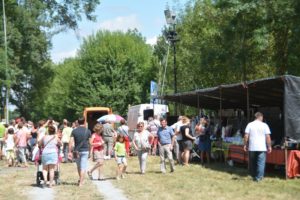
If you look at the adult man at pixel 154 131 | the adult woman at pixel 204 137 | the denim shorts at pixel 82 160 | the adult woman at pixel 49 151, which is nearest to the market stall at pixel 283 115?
the adult woman at pixel 204 137

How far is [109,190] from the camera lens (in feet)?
47.6

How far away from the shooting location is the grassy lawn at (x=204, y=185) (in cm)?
1306

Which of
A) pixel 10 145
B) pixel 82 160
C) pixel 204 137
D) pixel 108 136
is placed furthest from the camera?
pixel 108 136

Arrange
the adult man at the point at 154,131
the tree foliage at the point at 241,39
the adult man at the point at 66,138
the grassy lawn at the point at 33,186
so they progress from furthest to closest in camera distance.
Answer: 1. the adult man at the point at 154,131
2. the tree foliage at the point at 241,39
3. the adult man at the point at 66,138
4. the grassy lawn at the point at 33,186

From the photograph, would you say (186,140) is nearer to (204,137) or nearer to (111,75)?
(204,137)

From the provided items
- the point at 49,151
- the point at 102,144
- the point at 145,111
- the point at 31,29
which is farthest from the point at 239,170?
the point at 31,29

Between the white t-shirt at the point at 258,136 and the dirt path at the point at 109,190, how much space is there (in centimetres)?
380

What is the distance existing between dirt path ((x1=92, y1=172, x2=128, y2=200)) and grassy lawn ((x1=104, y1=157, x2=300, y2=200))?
18cm

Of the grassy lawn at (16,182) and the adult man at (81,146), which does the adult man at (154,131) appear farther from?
the adult man at (81,146)

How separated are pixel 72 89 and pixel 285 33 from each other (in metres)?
42.3

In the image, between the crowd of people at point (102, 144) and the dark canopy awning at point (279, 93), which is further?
the dark canopy awning at point (279, 93)

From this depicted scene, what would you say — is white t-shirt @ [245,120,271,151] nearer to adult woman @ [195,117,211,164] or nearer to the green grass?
the green grass

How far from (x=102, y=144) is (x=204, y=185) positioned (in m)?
3.49

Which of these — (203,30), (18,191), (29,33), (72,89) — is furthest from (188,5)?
(18,191)
